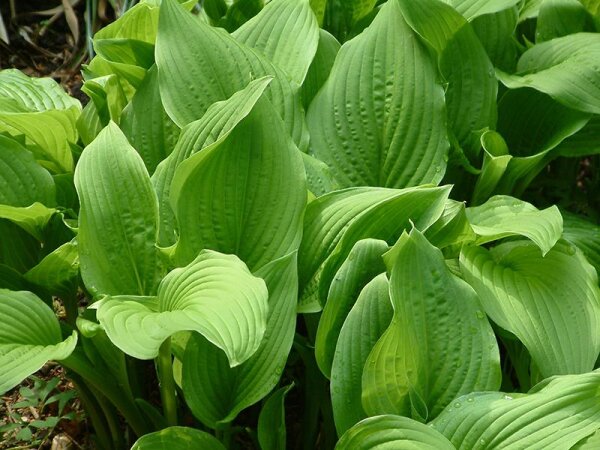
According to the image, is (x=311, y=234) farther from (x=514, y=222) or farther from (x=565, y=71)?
(x=565, y=71)

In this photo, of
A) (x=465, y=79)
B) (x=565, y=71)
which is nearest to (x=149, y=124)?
(x=465, y=79)

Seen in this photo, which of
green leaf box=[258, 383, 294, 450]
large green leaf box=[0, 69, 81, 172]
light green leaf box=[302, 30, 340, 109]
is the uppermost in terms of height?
light green leaf box=[302, 30, 340, 109]

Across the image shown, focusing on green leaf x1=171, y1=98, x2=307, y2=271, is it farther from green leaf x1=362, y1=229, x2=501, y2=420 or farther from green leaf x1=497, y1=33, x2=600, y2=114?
green leaf x1=497, y1=33, x2=600, y2=114

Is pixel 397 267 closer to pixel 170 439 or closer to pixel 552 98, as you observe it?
pixel 170 439

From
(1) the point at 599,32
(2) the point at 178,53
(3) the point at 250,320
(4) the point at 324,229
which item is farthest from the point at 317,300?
(1) the point at 599,32

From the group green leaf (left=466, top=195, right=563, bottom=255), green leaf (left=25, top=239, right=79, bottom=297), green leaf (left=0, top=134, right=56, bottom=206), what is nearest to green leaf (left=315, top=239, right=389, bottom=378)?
green leaf (left=466, top=195, right=563, bottom=255)

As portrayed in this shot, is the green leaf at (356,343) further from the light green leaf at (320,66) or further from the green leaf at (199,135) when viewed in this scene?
the light green leaf at (320,66)

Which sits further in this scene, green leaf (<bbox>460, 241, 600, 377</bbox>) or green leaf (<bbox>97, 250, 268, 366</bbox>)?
green leaf (<bbox>460, 241, 600, 377</bbox>)
